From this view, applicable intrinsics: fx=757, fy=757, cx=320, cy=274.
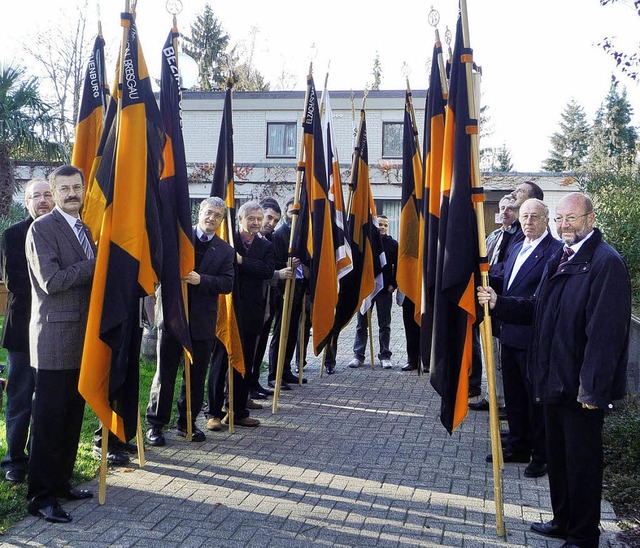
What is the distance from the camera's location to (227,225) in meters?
7.74

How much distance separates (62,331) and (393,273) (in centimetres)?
703

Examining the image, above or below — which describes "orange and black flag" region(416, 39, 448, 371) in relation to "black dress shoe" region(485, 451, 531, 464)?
above

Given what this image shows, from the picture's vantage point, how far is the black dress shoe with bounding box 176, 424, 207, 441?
22.8 feet

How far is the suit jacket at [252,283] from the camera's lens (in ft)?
25.0

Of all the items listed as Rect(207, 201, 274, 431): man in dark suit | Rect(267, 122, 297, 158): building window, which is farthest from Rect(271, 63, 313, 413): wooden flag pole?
Rect(267, 122, 297, 158): building window

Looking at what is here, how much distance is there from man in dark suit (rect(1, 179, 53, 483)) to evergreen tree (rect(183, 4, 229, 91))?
147ft

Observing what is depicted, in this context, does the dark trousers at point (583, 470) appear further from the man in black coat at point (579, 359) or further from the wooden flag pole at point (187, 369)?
the wooden flag pole at point (187, 369)

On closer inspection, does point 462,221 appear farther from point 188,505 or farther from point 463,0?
point 188,505

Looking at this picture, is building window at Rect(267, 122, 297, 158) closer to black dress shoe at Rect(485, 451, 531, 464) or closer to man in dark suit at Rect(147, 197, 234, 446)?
man in dark suit at Rect(147, 197, 234, 446)

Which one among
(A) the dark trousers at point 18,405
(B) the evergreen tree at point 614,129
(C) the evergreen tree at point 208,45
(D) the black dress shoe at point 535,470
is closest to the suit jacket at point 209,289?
(A) the dark trousers at point 18,405

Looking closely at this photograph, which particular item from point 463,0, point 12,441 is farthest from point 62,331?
point 463,0

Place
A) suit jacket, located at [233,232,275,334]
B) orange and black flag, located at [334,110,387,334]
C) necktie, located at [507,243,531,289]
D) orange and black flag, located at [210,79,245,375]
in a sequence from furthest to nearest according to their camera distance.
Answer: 1. orange and black flag, located at [334,110,387,334]
2. suit jacket, located at [233,232,275,334]
3. orange and black flag, located at [210,79,245,375]
4. necktie, located at [507,243,531,289]

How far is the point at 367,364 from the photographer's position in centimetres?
1155

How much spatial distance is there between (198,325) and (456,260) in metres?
2.69
